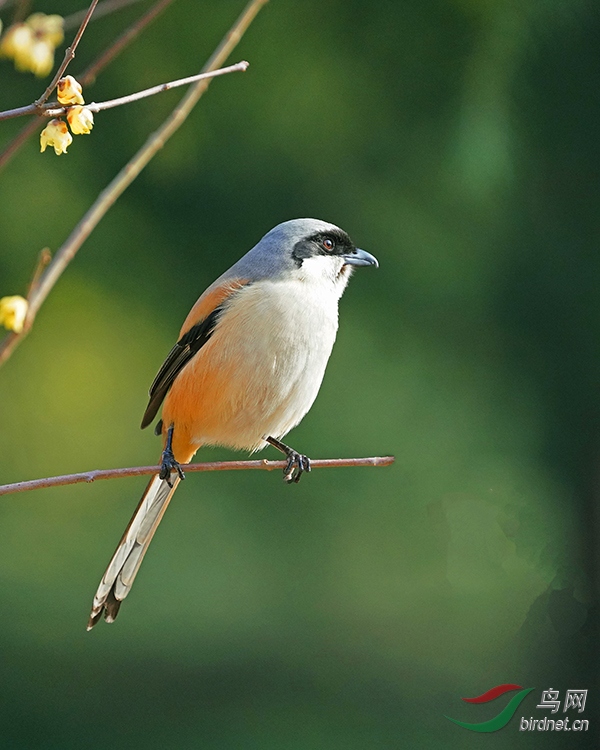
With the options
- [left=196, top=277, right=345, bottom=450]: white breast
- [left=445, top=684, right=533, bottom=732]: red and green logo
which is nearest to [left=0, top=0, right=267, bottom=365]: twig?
[left=196, top=277, right=345, bottom=450]: white breast

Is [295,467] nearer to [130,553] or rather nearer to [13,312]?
[130,553]

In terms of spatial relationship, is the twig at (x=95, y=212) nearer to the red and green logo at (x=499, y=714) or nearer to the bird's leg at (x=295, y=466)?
the bird's leg at (x=295, y=466)

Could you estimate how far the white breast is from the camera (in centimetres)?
152

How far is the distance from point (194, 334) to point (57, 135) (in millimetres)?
957

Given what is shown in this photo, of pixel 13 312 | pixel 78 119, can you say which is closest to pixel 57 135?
pixel 78 119

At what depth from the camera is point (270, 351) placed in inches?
59.6

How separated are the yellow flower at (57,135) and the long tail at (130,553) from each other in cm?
93

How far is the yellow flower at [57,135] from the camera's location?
718 mm

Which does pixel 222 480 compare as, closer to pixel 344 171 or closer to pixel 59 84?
pixel 344 171

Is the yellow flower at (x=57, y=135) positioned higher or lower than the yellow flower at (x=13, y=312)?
higher

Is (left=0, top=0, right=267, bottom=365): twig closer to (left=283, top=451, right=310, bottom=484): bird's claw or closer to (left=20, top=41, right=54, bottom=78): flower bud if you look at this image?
(left=20, top=41, right=54, bottom=78): flower bud

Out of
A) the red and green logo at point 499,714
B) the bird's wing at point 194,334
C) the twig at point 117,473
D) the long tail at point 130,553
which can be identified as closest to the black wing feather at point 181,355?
the bird's wing at point 194,334

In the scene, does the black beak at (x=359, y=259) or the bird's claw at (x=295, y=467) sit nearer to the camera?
the bird's claw at (x=295, y=467)

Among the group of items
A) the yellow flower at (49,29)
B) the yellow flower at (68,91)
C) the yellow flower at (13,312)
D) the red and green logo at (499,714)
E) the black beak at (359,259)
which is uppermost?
the yellow flower at (49,29)
